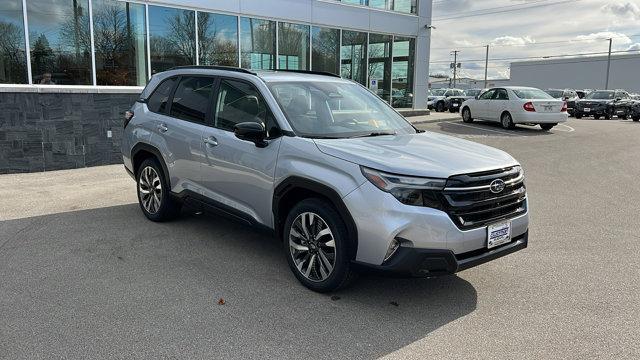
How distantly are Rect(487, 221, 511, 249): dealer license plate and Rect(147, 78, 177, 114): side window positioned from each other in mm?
3995

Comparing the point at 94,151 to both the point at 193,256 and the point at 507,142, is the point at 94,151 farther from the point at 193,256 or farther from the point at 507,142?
the point at 507,142

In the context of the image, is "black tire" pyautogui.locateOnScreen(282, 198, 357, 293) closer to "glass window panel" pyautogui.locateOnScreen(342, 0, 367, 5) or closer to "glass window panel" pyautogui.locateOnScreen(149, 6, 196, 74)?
"glass window panel" pyautogui.locateOnScreen(149, 6, 196, 74)

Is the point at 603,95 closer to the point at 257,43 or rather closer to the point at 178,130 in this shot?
the point at 257,43

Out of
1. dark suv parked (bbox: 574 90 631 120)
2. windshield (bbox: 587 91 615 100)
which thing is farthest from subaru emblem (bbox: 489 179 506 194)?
windshield (bbox: 587 91 615 100)

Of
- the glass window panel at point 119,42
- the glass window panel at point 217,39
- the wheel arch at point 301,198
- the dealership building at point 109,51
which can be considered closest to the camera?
the wheel arch at point 301,198

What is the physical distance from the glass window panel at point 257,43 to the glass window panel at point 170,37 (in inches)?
70.5

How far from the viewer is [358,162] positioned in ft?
12.6

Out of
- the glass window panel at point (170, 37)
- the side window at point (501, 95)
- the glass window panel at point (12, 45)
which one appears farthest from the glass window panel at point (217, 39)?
the side window at point (501, 95)

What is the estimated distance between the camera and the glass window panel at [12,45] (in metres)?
A: 10.8

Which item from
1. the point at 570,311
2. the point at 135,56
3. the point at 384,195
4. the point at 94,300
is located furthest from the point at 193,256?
the point at 135,56

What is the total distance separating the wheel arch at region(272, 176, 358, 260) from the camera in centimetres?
387

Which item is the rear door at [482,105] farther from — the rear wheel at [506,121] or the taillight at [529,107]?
the taillight at [529,107]

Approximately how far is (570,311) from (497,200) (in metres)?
1.01

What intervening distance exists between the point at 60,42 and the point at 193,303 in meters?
9.77
